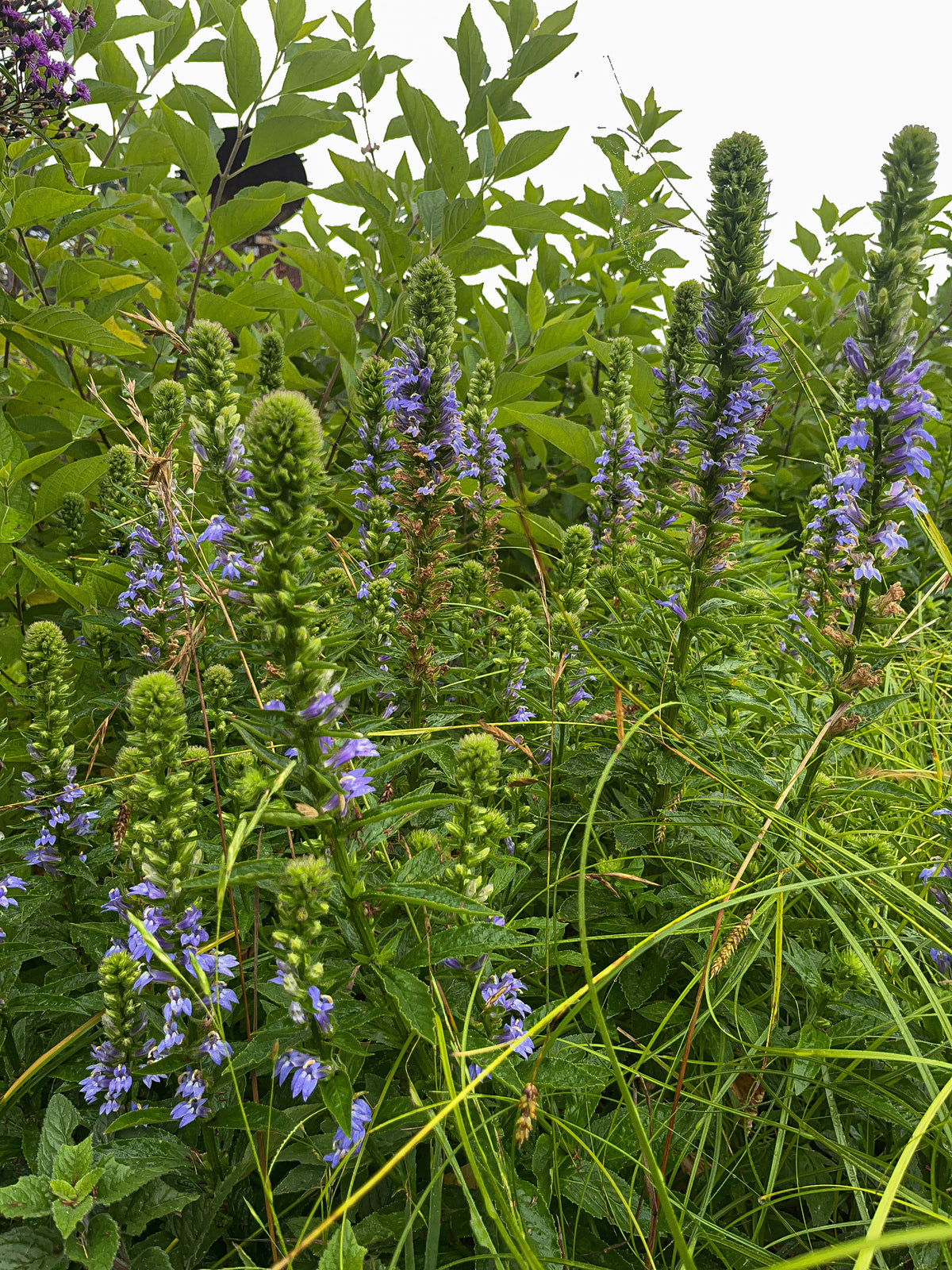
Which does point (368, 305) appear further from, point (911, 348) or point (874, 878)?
point (874, 878)

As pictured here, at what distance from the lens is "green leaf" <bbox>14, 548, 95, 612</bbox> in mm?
2861

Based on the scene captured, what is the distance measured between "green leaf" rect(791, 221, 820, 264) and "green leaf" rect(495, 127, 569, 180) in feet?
11.9

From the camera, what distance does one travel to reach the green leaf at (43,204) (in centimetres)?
294

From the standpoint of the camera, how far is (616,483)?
362cm

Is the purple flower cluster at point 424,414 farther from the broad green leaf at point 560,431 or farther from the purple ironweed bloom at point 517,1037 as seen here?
Result: the purple ironweed bloom at point 517,1037

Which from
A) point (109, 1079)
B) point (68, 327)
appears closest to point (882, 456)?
point (109, 1079)

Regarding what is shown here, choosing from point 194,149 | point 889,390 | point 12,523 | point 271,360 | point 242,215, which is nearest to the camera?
point 889,390

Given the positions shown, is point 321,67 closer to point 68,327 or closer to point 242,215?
point 242,215

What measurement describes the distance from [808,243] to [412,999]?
673 centimetres

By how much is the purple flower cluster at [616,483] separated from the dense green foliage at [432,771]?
2 cm

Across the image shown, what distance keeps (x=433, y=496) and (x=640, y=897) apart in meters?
1.42

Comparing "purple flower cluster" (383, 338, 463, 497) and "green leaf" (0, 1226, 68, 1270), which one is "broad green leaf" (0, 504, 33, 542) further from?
"green leaf" (0, 1226, 68, 1270)

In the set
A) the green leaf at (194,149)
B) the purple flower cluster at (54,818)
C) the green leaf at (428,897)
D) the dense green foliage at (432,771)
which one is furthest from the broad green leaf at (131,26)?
the green leaf at (428,897)

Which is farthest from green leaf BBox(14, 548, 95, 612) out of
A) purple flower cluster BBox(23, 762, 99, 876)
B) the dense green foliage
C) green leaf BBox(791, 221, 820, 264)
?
green leaf BBox(791, 221, 820, 264)
